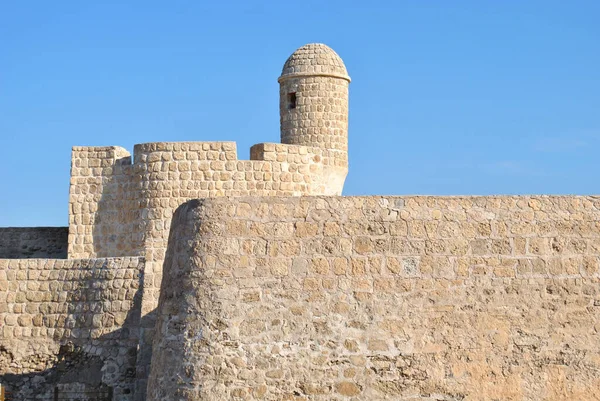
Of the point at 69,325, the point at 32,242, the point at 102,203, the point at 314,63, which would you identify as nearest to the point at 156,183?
the point at 102,203

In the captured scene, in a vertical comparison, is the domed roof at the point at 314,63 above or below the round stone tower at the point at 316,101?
above

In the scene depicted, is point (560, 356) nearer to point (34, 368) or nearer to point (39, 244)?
point (34, 368)

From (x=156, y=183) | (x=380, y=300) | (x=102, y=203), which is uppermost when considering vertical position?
(x=156, y=183)

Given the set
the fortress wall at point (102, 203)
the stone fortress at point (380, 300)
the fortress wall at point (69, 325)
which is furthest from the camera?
the fortress wall at point (102, 203)

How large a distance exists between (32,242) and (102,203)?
2.14 meters

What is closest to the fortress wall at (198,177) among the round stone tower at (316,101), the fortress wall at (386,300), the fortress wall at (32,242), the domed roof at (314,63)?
the fortress wall at (32,242)

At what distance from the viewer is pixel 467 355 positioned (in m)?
9.64

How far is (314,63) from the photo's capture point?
1962cm

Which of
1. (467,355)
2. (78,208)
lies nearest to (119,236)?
(78,208)

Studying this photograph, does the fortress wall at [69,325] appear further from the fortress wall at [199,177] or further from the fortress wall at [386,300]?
the fortress wall at [386,300]

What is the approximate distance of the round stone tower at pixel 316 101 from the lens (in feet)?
63.5

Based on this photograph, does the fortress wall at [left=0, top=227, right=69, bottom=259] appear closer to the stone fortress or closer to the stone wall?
the stone wall

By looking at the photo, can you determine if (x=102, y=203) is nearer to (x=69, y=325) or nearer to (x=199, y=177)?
(x=199, y=177)

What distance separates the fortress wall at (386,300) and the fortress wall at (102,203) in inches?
261
